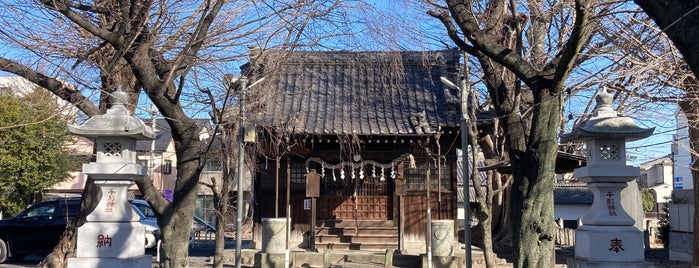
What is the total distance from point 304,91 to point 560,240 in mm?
16576

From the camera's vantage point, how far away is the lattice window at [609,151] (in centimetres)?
908

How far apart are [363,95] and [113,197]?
11.8m

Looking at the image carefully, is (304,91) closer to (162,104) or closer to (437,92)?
(437,92)

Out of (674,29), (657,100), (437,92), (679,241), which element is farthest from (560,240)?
(674,29)

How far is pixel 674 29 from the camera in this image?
4.72 metres

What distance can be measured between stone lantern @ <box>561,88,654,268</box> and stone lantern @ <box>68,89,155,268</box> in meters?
6.39

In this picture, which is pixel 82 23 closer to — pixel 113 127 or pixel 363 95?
pixel 113 127

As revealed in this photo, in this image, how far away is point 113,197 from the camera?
28.4 feet

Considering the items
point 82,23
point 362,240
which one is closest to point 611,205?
point 82,23

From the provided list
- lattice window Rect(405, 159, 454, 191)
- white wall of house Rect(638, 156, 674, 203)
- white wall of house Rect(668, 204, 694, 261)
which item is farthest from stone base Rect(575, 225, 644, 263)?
white wall of house Rect(638, 156, 674, 203)

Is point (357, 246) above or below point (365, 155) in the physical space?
below

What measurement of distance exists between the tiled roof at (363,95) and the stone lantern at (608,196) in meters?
8.10

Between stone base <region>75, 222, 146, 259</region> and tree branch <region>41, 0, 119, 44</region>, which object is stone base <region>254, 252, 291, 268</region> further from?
tree branch <region>41, 0, 119, 44</region>

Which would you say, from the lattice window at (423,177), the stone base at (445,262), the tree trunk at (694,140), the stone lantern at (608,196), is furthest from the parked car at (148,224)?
the tree trunk at (694,140)
